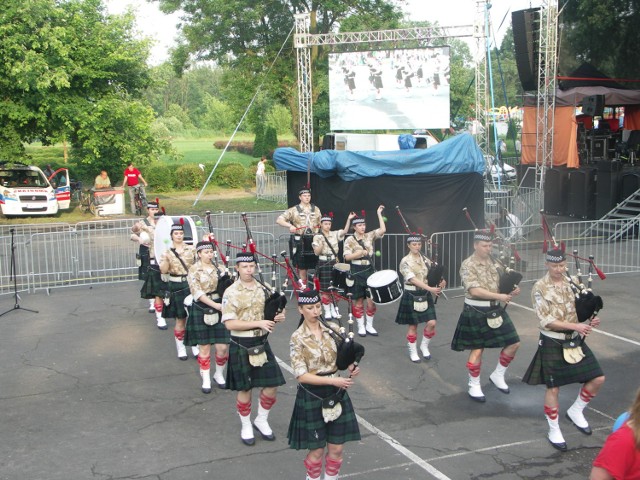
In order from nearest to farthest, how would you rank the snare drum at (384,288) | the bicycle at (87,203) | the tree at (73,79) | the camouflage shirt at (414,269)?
the camouflage shirt at (414,269)
the snare drum at (384,288)
the tree at (73,79)
the bicycle at (87,203)

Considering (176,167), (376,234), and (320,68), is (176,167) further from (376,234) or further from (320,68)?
(376,234)

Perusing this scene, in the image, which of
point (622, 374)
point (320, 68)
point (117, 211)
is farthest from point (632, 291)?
point (320, 68)

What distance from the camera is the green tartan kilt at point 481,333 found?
→ 7762 mm

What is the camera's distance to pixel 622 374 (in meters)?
8.58

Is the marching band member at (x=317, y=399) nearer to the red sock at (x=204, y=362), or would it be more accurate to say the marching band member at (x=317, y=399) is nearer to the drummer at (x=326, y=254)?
the red sock at (x=204, y=362)

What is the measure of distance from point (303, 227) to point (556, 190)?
1250 cm

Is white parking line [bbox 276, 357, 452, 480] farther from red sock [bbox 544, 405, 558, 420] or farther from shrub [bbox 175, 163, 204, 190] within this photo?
shrub [bbox 175, 163, 204, 190]

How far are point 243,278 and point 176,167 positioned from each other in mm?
26218

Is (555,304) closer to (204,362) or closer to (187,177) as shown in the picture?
(204,362)

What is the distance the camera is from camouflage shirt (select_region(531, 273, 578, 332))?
22.1ft

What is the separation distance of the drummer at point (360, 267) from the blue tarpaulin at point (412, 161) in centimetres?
246

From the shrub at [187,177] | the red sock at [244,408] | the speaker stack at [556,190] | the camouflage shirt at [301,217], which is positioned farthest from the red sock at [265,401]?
the shrub at [187,177]

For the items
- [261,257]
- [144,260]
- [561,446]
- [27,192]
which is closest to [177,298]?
[144,260]

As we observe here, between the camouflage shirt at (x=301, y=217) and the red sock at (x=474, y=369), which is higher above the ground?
the camouflage shirt at (x=301, y=217)
